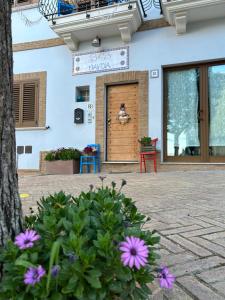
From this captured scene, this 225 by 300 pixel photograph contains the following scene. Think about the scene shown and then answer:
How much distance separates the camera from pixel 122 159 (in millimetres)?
7262

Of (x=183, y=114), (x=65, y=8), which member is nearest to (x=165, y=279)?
(x=183, y=114)

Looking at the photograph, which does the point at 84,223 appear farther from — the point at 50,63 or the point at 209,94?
the point at 50,63

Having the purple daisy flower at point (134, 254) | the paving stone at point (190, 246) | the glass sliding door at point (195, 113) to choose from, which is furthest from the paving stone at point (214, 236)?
the glass sliding door at point (195, 113)

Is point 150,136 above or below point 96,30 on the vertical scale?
below

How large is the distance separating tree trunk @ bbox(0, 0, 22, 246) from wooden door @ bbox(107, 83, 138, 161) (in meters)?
6.13

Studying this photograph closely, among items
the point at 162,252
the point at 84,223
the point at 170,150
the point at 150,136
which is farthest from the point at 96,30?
the point at 84,223

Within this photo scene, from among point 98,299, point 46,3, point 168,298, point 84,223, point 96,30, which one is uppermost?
point 46,3

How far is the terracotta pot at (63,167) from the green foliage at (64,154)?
0.09 m

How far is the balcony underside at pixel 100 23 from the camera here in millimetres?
6812

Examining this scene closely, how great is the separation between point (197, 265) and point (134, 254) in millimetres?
802

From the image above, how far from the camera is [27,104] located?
8.03 meters

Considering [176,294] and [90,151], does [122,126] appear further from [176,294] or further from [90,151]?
[176,294]

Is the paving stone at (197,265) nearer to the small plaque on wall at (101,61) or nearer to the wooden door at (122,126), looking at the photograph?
the wooden door at (122,126)

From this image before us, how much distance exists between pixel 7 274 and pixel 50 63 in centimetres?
777
